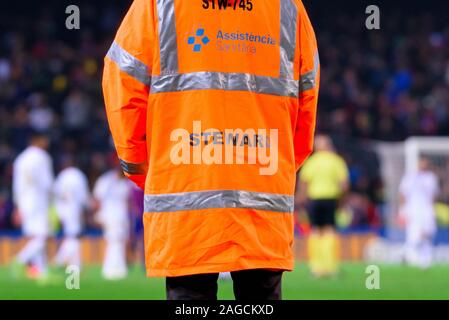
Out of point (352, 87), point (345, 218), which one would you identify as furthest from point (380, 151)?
point (352, 87)

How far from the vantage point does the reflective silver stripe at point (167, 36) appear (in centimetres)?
560

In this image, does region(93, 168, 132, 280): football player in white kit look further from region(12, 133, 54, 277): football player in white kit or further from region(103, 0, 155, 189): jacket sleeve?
region(103, 0, 155, 189): jacket sleeve

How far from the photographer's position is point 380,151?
27.7 meters

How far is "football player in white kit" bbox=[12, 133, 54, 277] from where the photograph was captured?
61.3ft

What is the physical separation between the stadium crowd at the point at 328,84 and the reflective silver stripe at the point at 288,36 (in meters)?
19.9

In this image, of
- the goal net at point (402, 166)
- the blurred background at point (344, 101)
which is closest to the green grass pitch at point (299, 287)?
the blurred background at point (344, 101)

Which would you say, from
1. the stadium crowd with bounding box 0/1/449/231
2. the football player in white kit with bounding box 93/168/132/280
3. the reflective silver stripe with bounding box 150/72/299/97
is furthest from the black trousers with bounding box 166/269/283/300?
the stadium crowd with bounding box 0/1/449/231

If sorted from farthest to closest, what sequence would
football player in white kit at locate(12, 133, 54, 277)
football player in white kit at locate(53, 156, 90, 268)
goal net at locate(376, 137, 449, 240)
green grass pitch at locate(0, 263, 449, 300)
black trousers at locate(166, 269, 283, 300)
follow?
goal net at locate(376, 137, 449, 240) → football player in white kit at locate(53, 156, 90, 268) → football player in white kit at locate(12, 133, 54, 277) → green grass pitch at locate(0, 263, 449, 300) → black trousers at locate(166, 269, 283, 300)

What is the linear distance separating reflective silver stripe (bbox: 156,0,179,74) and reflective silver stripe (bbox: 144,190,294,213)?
650 millimetres

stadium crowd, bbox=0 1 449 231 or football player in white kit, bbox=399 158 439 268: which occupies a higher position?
stadium crowd, bbox=0 1 449 231

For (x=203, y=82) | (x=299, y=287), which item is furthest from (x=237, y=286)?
(x=299, y=287)

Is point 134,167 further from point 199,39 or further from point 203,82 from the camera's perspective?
point 199,39
